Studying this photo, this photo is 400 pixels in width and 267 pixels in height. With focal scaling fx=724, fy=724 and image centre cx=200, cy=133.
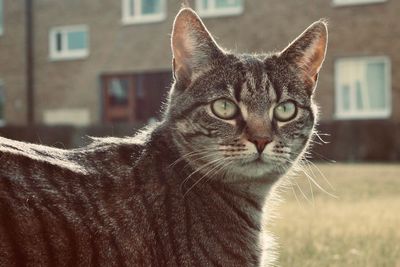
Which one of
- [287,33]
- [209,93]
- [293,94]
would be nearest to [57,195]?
[209,93]

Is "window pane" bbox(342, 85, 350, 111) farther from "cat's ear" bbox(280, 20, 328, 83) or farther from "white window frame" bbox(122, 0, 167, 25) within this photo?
"cat's ear" bbox(280, 20, 328, 83)

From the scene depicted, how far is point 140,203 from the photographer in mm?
3064

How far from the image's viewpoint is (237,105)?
3.40m

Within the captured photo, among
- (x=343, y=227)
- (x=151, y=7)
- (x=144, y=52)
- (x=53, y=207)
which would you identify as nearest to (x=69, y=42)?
(x=144, y=52)

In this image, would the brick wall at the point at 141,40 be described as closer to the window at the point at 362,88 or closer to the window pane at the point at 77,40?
the window at the point at 362,88

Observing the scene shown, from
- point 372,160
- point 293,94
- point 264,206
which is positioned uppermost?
point 293,94

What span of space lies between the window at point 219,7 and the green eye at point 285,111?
1682 centimetres

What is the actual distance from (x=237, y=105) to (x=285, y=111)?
0.83ft

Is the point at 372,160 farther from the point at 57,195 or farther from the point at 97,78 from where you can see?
the point at 57,195

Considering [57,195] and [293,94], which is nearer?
[57,195]

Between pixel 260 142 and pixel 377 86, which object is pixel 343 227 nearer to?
pixel 260 142

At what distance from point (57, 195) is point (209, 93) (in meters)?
0.94

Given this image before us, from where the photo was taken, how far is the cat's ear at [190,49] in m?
3.58

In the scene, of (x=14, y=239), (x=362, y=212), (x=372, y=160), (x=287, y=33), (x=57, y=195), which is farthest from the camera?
(x=287, y=33)
